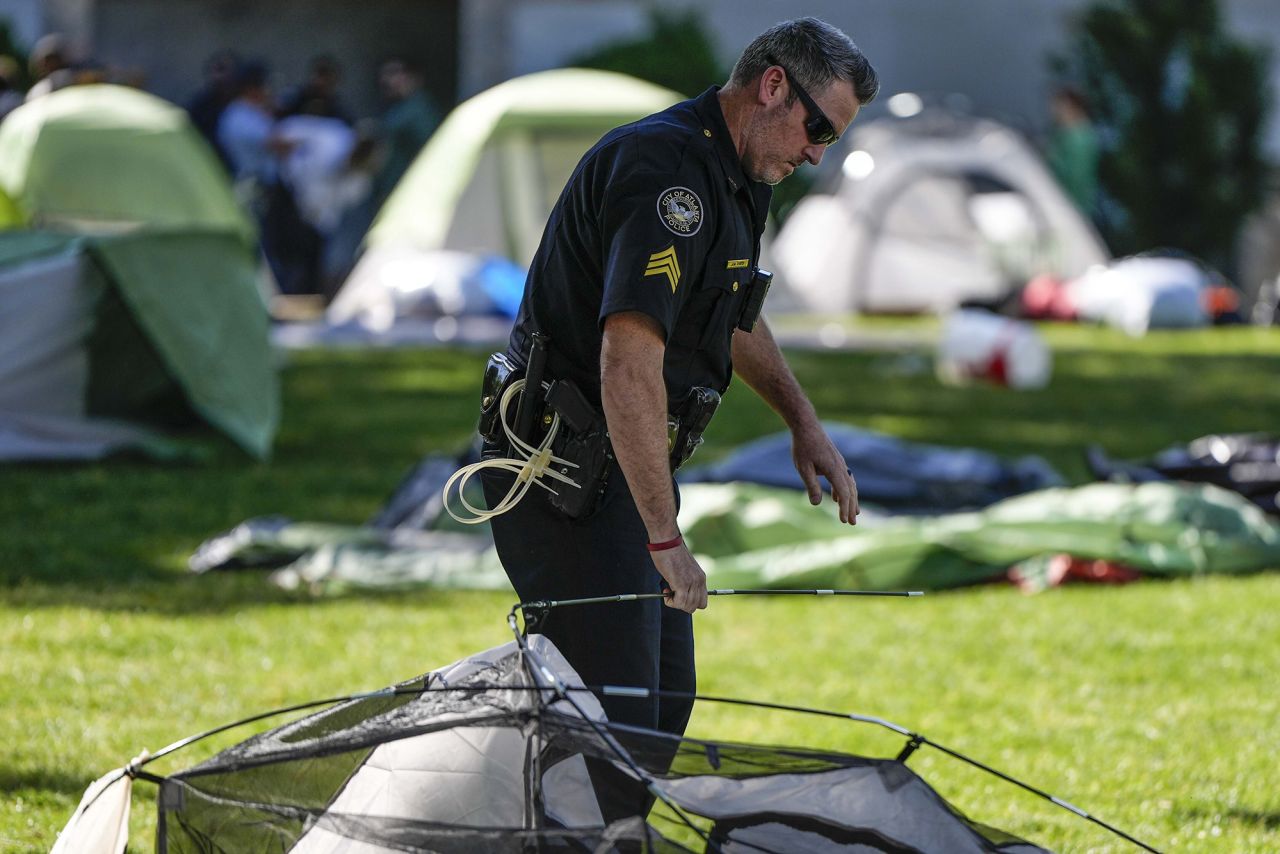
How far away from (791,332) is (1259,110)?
7.12m

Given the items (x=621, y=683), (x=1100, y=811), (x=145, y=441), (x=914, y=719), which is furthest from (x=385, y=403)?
(x=621, y=683)

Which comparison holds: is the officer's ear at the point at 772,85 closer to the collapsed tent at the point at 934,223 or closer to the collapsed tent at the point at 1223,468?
the collapsed tent at the point at 1223,468

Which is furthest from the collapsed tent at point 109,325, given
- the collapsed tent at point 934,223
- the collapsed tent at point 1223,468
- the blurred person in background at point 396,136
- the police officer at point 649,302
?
the collapsed tent at point 934,223

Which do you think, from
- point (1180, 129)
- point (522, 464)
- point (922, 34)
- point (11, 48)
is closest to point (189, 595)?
point (522, 464)

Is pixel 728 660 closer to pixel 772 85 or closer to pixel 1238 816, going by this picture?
pixel 1238 816

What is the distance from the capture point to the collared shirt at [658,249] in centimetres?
286

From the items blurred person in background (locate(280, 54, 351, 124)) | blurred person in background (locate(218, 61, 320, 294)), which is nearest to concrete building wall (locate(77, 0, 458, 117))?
blurred person in background (locate(280, 54, 351, 124))

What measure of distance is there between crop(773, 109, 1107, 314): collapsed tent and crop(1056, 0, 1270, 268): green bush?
255cm

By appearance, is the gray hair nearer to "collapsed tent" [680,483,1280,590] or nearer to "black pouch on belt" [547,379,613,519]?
"black pouch on belt" [547,379,613,519]

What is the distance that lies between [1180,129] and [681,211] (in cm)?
1615

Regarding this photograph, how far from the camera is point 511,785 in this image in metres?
2.78

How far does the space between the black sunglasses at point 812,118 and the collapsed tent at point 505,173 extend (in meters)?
10.5

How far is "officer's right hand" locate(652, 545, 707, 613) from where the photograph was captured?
9.58ft

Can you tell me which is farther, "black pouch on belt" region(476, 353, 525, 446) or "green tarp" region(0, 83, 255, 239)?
"green tarp" region(0, 83, 255, 239)
